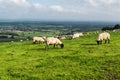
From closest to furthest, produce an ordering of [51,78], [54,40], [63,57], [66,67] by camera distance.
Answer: [51,78]
[66,67]
[63,57]
[54,40]

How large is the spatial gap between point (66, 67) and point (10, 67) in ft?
17.1

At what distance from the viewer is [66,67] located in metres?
24.5

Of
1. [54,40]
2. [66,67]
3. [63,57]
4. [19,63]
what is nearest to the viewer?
[66,67]

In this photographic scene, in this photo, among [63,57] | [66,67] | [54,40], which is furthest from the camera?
[54,40]

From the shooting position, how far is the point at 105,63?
997 inches

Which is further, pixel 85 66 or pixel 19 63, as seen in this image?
pixel 19 63

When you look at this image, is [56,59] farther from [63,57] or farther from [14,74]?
[14,74]

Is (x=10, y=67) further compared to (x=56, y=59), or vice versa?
(x=56, y=59)

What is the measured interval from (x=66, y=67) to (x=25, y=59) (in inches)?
243

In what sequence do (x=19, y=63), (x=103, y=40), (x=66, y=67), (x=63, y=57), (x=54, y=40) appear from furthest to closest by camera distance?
(x=103, y=40)
(x=54, y=40)
(x=63, y=57)
(x=19, y=63)
(x=66, y=67)

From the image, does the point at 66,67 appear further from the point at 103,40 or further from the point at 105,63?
the point at 103,40

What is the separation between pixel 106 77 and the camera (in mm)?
21625

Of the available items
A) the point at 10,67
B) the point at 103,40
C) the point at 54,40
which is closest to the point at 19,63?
the point at 10,67

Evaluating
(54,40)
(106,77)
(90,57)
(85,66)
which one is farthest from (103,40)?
(106,77)
